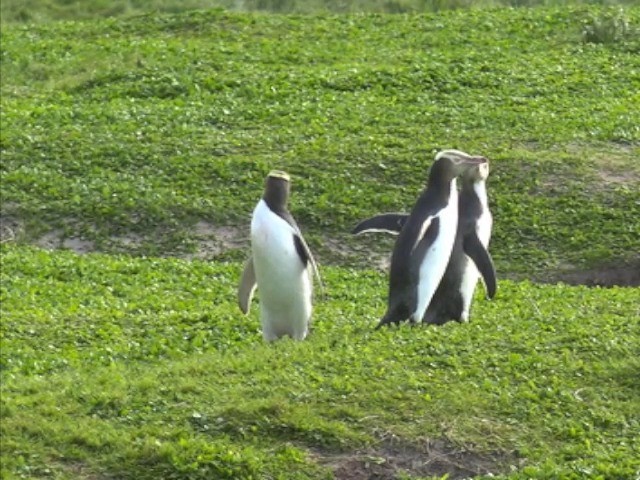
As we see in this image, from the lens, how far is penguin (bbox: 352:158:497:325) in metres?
11.8

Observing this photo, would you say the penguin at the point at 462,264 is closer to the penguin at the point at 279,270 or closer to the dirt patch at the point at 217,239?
the penguin at the point at 279,270

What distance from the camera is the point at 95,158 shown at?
17984 mm

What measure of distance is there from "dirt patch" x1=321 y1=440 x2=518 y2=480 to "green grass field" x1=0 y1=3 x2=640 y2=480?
0.01 meters

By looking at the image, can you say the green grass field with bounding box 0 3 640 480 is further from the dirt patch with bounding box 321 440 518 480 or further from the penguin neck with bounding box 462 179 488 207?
the penguin neck with bounding box 462 179 488 207

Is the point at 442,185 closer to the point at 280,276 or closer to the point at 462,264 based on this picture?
the point at 462,264

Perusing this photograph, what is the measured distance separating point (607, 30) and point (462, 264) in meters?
11.6

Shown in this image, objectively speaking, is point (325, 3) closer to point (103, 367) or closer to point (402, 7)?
point (402, 7)

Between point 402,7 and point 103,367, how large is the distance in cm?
1593

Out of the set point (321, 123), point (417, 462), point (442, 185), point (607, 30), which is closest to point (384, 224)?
point (442, 185)

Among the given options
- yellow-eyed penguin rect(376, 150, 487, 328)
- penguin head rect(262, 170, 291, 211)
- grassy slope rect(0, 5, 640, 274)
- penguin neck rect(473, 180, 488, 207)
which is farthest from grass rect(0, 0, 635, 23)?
yellow-eyed penguin rect(376, 150, 487, 328)

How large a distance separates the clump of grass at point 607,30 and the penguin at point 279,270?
11734 millimetres

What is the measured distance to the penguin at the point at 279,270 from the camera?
38.6ft

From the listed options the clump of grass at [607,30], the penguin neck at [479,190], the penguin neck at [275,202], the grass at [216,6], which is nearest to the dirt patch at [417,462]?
the penguin neck at [275,202]

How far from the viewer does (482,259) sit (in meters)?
11.8
